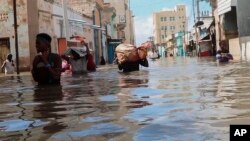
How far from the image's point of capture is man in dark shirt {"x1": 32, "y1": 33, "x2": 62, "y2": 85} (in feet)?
34.8

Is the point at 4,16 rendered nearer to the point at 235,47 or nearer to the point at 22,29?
the point at 22,29

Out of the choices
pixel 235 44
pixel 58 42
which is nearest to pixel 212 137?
pixel 235 44

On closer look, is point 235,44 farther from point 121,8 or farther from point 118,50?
point 121,8

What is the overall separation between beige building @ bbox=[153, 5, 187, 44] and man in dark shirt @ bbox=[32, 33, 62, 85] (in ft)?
519

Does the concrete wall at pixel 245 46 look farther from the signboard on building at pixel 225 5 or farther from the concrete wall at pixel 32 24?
the concrete wall at pixel 32 24

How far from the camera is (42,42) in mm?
10609

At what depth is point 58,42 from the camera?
41.0 meters

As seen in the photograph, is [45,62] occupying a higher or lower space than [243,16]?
lower

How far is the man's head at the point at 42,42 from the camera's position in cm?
1055

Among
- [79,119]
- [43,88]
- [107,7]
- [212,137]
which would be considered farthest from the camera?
[107,7]

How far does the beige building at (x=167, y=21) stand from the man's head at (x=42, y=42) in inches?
6259

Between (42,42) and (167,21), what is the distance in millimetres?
164475

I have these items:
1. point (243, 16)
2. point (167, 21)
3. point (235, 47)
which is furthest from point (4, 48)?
point (167, 21)

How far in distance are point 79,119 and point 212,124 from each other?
1.79 meters
